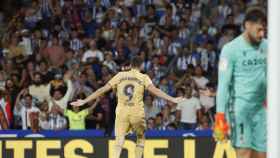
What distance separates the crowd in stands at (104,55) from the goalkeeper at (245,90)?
9132mm

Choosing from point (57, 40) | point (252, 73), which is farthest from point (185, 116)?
point (252, 73)

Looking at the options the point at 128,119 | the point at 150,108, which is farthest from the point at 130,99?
the point at 150,108

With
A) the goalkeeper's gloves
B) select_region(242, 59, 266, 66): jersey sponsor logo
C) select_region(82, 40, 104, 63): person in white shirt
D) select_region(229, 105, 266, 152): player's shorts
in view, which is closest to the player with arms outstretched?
select_region(82, 40, 104, 63): person in white shirt

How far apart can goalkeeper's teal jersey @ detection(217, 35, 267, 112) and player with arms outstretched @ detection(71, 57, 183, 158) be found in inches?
255

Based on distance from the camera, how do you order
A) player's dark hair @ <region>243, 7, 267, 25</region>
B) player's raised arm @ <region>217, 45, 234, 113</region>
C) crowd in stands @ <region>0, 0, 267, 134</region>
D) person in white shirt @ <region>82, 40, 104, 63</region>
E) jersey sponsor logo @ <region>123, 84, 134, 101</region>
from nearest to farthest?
player's dark hair @ <region>243, 7, 267, 25</region> < player's raised arm @ <region>217, 45, 234, 113</region> < jersey sponsor logo @ <region>123, 84, 134, 101</region> < crowd in stands @ <region>0, 0, 267, 134</region> < person in white shirt @ <region>82, 40, 104, 63</region>

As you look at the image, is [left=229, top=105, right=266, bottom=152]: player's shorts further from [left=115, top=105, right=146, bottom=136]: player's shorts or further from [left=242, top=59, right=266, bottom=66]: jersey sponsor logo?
[left=115, top=105, right=146, bottom=136]: player's shorts

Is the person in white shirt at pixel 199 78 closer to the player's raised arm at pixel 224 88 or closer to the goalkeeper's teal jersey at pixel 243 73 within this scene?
the goalkeeper's teal jersey at pixel 243 73

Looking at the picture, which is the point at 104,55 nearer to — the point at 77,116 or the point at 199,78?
the point at 199,78

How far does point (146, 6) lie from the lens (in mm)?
22969

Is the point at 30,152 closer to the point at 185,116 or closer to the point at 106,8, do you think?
the point at 185,116

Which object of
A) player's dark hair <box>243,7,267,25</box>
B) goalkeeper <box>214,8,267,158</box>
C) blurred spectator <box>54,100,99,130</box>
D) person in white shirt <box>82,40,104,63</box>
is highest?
person in white shirt <box>82,40,104,63</box>

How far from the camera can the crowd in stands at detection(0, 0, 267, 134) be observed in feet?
63.7

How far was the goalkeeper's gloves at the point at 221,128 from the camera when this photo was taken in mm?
8750

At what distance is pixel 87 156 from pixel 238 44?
7970 mm
